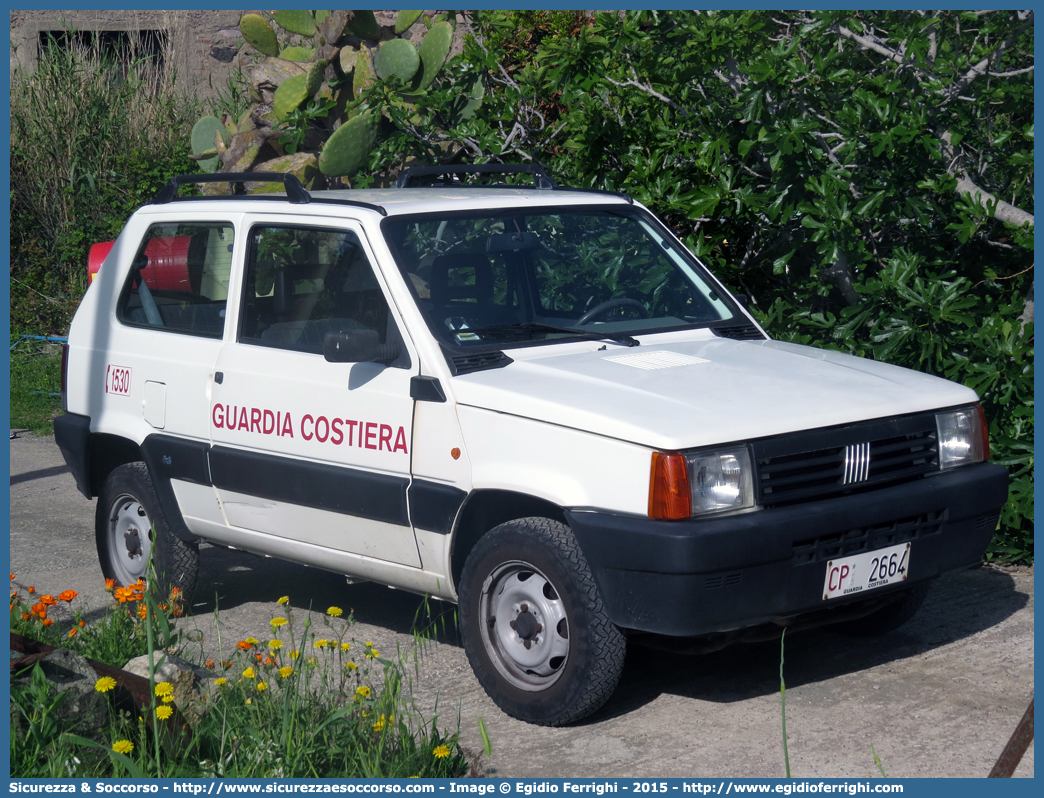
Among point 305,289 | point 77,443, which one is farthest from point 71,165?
point 305,289

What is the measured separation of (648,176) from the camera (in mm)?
7688

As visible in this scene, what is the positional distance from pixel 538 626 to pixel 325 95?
8.18 metres

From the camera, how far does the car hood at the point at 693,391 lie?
4.10 metres

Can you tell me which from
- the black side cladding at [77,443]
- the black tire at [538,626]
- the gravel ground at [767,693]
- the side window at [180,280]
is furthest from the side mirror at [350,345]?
the black side cladding at [77,443]

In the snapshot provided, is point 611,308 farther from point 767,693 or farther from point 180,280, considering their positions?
point 180,280

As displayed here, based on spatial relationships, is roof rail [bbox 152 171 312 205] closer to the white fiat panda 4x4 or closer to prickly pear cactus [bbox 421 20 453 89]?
the white fiat panda 4x4

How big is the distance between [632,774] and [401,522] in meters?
1.30

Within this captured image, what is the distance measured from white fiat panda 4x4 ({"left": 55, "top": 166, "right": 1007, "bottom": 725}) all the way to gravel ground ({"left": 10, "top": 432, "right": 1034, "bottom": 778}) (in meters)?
0.19

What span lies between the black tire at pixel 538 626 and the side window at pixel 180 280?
196 cm

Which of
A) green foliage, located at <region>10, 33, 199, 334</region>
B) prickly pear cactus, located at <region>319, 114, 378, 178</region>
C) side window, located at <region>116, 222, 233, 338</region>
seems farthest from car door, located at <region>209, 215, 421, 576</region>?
green foliage, located at <region>10, 33, 199, 334</region>

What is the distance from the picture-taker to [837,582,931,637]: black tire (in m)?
5.21

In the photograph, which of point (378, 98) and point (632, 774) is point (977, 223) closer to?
point (632, 774)

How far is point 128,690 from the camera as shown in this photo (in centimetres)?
409

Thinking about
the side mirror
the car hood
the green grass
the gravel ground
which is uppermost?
the side mirror
